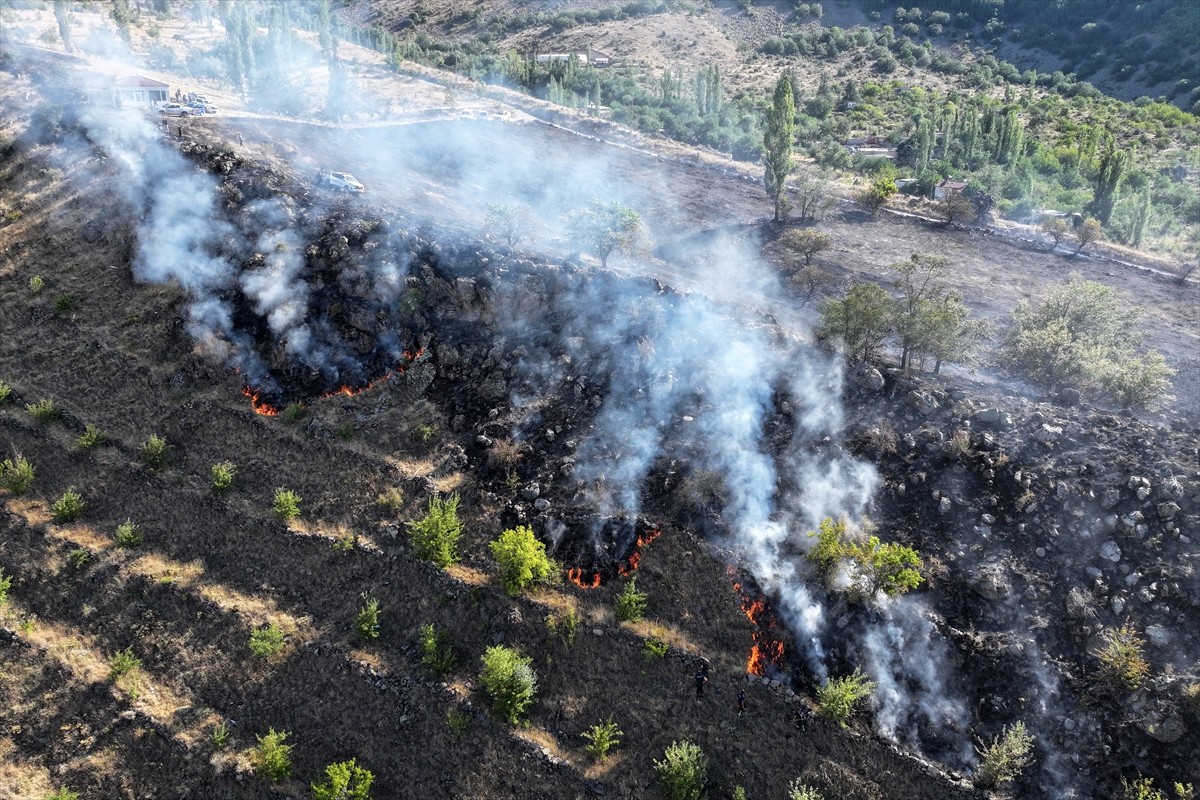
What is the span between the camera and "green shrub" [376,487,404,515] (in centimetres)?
2725

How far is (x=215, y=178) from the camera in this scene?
121 ft

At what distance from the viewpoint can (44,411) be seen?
30.4 meters

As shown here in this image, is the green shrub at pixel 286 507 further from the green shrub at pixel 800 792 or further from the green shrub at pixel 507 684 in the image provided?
the green shrub at pixel 800 792

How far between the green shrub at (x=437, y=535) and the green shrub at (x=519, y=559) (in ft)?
5.00

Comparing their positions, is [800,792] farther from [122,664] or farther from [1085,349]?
[122,664]

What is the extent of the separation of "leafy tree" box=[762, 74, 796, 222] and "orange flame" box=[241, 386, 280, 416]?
2735cm

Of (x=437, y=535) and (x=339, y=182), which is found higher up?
(x=339, y=182)

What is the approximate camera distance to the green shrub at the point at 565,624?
24.3 metres

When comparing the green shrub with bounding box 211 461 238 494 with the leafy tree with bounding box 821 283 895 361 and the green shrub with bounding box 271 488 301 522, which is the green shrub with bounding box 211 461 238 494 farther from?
the leafy tree with bounding box 821 283 895 361

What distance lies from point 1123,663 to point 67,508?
33212mm

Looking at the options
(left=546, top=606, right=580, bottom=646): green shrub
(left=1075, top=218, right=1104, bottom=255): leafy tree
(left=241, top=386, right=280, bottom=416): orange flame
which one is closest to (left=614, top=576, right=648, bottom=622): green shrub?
(left=546, top=606, right=580, bottom=646): green shrub

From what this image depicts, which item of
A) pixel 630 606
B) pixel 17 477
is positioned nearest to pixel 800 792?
pixel 630 606

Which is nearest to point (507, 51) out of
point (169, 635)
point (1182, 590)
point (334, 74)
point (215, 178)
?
point (334, 74)

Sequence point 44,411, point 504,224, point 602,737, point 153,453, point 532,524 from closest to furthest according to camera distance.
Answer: point 602,737
point 532,524
point 153,453
point 44,411
point 504,224
